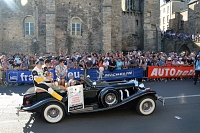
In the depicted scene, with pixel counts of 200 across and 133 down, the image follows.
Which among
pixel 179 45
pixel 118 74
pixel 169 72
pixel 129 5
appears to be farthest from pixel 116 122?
pixel 129 5

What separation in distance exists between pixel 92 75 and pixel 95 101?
6780mm

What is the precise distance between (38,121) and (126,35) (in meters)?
25.1

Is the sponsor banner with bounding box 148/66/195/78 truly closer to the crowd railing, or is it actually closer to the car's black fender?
the crowd railing

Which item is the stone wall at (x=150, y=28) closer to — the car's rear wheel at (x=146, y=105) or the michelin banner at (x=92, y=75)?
the michelin banner at (x=92, y=75)

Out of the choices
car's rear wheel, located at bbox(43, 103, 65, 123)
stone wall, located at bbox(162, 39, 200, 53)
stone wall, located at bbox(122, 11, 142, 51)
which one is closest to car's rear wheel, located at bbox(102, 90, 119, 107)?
car's rear wheel, located at bbox(43, 103, 65, 123)

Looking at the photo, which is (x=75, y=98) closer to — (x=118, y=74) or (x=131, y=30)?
(x=118, y=74)

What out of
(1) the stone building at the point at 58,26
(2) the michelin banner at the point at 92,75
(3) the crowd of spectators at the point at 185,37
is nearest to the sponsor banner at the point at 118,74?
(2) the michelin banner at the point at 92,75

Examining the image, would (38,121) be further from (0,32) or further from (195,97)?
(0,32)

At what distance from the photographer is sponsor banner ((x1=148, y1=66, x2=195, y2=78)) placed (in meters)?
13.5

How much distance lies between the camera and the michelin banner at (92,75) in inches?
476

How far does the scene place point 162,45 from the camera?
3022cm

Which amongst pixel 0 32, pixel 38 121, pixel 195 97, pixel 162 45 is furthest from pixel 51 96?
pixel 162 45

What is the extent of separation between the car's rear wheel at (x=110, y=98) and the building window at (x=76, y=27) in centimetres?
1892

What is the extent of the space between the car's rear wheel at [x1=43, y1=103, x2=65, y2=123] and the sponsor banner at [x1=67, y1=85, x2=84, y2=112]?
11.2 inches
